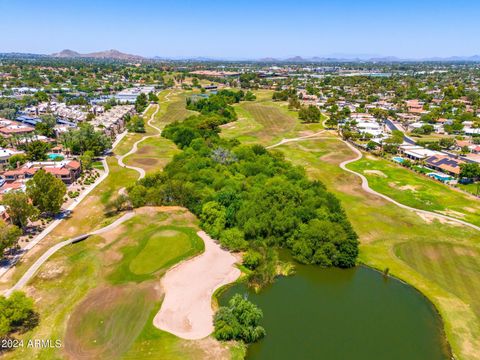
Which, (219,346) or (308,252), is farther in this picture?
(308,252)

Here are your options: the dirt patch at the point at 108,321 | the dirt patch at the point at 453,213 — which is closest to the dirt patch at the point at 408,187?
the dirt patch at the point at 453,213

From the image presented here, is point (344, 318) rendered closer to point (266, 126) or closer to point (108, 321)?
point (108, 321)

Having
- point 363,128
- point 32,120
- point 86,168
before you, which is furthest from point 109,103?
point 363,128

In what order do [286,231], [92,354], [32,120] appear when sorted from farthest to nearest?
[32,120], [286,231], [92,354]

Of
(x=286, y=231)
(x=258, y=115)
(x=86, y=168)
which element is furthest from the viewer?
(x=258, y=115)

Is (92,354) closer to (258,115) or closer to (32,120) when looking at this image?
(32,120)

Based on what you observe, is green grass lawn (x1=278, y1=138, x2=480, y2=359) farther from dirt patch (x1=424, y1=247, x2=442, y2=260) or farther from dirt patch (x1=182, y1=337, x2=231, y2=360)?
dirt patch (x1=182, y1=337, x2=231, y2=360)

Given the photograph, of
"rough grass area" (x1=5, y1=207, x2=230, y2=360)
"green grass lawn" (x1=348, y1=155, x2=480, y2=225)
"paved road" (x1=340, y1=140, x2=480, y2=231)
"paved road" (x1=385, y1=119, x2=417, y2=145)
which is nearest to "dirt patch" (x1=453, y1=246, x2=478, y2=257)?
"paved road" (x1=340, y1=140, x2=480, y2=231)
